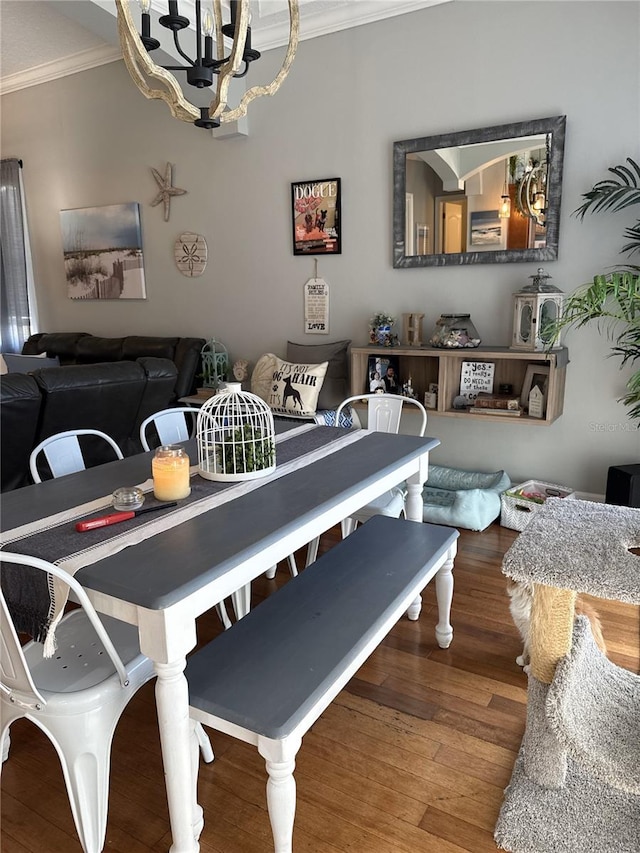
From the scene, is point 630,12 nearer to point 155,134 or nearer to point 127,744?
point 155,134

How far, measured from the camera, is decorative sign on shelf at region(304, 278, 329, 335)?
412 cm

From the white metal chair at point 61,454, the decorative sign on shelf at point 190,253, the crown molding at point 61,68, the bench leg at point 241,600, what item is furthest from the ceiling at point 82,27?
the bench leg at point 241,600

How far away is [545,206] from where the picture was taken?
3.25 m

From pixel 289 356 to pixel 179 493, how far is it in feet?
8.52

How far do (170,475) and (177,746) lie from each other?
2.12 feet

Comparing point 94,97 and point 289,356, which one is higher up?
point 94,97

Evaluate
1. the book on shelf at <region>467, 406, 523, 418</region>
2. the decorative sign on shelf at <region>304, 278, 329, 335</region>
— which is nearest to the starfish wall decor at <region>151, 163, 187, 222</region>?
the decorative sign on shelf at <region>304, 278, 329, 335</region>

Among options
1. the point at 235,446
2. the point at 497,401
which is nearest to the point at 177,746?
the point at 235,446

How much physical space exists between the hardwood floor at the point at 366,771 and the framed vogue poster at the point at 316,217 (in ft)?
8.89

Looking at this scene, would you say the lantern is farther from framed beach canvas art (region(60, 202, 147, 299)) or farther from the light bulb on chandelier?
framed beach canvas art (region(60, 202, 147, 299))

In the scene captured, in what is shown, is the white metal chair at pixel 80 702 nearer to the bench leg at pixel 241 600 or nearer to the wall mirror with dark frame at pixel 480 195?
the bench leg at pixel 241 600

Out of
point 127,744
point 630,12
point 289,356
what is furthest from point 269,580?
point 630,12

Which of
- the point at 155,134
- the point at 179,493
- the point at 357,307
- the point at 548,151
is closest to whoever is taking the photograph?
the point at 179,493

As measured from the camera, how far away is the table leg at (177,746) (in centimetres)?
121
